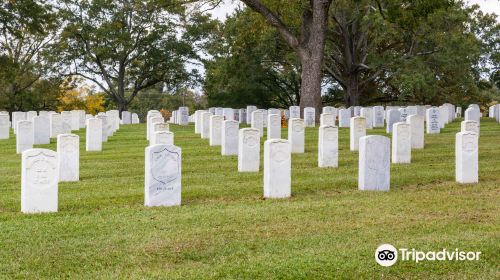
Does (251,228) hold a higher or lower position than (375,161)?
lower

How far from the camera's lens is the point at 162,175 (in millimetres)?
11203

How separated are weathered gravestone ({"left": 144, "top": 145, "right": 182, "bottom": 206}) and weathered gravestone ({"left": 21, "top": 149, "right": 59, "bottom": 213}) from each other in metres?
1.37

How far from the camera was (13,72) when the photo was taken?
46.2m

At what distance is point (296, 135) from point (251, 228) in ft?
34.0

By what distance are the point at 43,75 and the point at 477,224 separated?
45599mm

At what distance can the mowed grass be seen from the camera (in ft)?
24.7

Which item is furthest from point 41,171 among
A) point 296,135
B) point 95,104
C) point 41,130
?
point 95,104

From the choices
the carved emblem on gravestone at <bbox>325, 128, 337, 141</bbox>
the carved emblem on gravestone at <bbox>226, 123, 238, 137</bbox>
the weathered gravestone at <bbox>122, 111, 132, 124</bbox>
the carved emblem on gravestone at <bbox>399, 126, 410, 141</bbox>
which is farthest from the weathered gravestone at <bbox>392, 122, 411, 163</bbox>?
the weathered gravestone at <bbox>122, 111, 132, 124</bbox>

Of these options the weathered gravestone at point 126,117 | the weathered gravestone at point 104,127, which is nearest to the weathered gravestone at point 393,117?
the weathered gravestone at point 104,127

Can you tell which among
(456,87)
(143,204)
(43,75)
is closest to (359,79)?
(456,87)

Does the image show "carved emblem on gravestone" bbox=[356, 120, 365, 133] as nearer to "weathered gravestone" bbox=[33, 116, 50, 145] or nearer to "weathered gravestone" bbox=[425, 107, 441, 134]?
"weathered gravestone" bbox=[425, 107, 441, 134]

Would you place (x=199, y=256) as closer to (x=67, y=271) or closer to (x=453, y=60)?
(x=67, y=271)

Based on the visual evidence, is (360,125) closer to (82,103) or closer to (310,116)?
(310,116)

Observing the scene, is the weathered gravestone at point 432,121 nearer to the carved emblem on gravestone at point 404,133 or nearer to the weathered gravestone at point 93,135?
the carved emblem on gravestone at point 404,133
